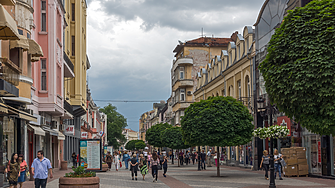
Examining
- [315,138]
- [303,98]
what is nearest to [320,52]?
[303,98]

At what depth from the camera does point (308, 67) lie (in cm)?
1159

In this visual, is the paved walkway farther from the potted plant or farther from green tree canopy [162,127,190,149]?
green tree canopy [162,127,190,149]

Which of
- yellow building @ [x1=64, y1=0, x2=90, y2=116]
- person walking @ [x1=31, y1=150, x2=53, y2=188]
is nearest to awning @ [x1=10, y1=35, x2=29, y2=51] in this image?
person walking @ [x1=31, y1=150, x2=53, y2=188]

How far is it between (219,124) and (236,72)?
14.9m

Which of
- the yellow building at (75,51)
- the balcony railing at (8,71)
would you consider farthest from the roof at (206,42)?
the balcony railing at (8,71)

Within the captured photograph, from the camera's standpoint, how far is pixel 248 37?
32.8m

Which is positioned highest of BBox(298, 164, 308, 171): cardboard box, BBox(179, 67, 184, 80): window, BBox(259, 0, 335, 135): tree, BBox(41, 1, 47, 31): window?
BBox(179, 67, 184, 80): window

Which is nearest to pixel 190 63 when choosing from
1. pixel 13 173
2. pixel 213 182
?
pixel 213 182

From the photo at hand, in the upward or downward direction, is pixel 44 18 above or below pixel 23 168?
above

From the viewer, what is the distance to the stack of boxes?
76.3 feet

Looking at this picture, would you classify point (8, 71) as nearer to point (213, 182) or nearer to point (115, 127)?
point (213, 182)

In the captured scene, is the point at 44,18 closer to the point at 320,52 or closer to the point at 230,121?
the point at 230,121

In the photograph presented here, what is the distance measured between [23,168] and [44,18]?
1202 centimetres

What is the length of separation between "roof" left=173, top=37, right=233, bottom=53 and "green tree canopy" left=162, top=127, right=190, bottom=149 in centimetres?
2453
